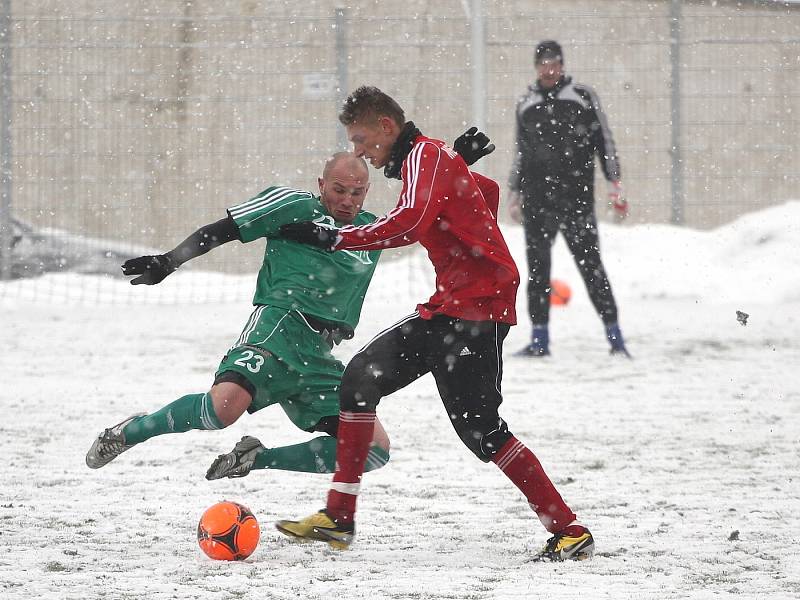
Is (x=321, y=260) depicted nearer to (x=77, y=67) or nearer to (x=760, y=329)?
(x=760, y=329)

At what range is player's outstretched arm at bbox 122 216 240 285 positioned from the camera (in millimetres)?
3627

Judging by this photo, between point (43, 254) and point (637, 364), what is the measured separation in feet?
22.3

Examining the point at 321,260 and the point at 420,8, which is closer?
the point at 321,260

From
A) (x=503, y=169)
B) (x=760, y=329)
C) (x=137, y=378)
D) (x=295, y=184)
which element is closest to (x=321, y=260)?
(x=137, y=378)

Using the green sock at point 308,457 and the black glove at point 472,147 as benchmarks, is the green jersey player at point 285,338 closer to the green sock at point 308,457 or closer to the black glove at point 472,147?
the green sock at point 308,457

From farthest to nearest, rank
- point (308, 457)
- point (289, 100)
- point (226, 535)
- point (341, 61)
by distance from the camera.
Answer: point (289, 100) < point (341, 61) < point (308, 457) < point (226, 535)

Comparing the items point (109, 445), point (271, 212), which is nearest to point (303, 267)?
point (271, 212)

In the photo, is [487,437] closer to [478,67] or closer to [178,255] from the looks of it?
[178,255]

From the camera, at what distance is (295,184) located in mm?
12234

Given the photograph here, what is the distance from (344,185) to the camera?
157 inches

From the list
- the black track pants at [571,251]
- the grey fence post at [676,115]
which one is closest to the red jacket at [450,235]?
the black track pants at [571,251]

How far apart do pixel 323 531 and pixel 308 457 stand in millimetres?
422

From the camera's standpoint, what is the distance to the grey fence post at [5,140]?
Answer: 11.5 meters

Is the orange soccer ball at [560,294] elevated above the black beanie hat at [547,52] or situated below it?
below
